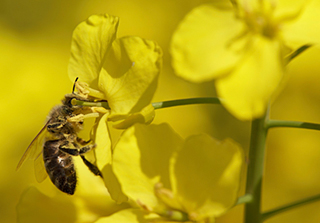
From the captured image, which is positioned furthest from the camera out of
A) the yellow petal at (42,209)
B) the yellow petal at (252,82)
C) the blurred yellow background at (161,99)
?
the blurred yellow background at (161,99)

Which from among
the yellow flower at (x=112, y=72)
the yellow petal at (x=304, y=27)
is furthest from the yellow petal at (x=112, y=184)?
the yellow petal at (x=304, y=27)

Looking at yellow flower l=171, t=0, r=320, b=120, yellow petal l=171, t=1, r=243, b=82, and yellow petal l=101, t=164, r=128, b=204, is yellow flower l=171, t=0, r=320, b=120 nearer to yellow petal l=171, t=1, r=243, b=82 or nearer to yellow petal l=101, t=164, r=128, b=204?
yellow petal l=171, t=1, r=243, b=82

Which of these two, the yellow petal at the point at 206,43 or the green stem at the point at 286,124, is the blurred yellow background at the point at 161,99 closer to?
the green stem at the point at 286,124

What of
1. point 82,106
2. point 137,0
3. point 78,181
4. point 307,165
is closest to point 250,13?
point 82,106

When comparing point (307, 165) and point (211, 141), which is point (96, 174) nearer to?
point (211, 141)

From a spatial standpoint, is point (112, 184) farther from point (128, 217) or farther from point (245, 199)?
point (245, 199)

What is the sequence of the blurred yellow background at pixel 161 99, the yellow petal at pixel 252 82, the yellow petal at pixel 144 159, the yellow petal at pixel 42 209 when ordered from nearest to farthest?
the yellow petal at pixel 252 82, the yellow petal at pixel 144 159, the yellow petal at pixel 42 209, the blurred yellow background at pixel 161 99

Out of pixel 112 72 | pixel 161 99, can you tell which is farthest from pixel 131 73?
pixel 161 99
